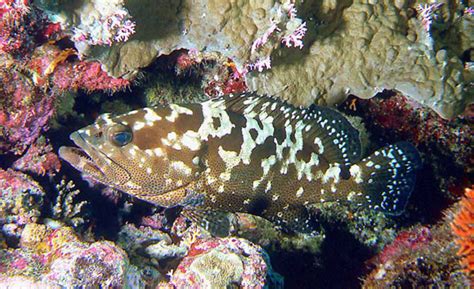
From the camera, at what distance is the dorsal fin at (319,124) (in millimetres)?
4066

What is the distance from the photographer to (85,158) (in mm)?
3697

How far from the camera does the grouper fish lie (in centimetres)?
365

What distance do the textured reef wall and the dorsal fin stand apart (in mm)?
309

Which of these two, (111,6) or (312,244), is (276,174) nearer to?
(312,244)

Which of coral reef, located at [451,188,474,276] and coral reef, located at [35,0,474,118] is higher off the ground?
coral reef, located at [35,0,474,118]

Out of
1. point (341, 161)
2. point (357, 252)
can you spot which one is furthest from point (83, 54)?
point (357, 252)

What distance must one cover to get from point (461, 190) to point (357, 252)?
1.67m

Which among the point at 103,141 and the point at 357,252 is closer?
the point at 103,141

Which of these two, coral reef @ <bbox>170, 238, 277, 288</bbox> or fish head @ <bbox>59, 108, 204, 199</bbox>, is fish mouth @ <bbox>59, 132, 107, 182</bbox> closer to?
fish head @ <bbox>59, 108, 204, 199</bbox>

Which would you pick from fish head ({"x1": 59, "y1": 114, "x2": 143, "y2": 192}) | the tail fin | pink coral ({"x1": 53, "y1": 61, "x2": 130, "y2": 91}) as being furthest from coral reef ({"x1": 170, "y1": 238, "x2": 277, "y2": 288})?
pink coral ({"x1": 53, "y1": 61, "x2": 130, "y2": 91})

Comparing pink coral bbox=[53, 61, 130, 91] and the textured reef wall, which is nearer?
the textured reef wall

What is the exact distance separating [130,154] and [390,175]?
2953 millimetres

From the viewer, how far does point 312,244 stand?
5.45 metres

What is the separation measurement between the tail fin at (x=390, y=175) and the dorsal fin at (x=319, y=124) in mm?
222
